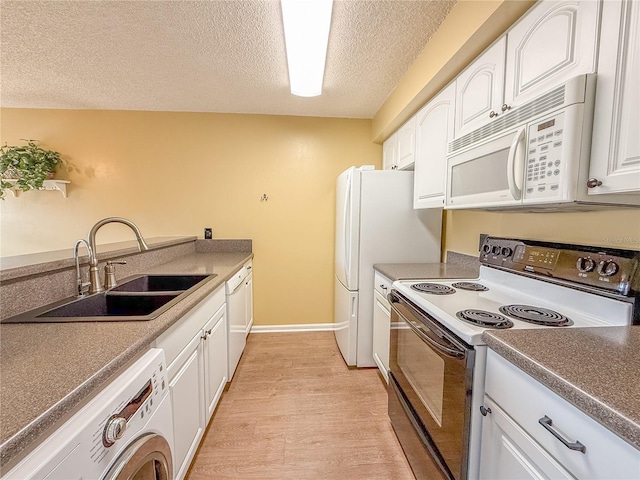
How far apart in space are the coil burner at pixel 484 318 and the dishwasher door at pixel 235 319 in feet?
4.93

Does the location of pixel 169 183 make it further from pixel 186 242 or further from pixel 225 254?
pixel 225 254

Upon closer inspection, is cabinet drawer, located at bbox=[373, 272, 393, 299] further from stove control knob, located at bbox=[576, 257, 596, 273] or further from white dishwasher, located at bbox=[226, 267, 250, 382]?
white dishwasher, located at bbox=[226, 267, 250, 382]

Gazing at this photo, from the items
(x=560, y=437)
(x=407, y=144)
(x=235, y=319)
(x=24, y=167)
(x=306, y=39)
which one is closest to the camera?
(x=560, y=437)

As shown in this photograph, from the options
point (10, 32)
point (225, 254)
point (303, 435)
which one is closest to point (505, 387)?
point (303, 435)

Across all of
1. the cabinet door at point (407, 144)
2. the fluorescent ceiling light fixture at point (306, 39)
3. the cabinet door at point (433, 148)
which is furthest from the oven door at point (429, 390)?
the fluorescent ceiling light fixture at point (306, 39)

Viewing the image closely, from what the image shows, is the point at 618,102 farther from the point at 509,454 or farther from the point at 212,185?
the point at 212,185

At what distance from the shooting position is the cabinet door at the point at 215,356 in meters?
1.54

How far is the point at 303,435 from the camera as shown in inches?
64.5

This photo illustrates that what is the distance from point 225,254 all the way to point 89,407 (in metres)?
2.34

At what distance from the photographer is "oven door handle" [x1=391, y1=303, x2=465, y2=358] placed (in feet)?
3.16

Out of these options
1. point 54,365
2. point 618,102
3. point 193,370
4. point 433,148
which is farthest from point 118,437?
point 433,148

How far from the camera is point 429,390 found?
3.91 feet

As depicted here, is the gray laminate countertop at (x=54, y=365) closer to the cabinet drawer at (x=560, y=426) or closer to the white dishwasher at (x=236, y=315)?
the white dishwasher at (x=236, y=315)

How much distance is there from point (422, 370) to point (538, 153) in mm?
994
